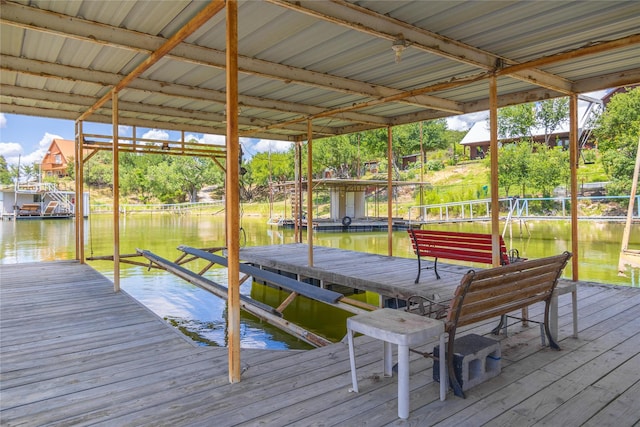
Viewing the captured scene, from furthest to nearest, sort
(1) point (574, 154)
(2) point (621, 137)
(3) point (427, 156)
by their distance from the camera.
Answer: (3) point (427, 156) → (2) point (621, 137) → (1) point (574, 154)

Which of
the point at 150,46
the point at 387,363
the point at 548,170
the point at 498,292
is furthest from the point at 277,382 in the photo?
the point at 548,170

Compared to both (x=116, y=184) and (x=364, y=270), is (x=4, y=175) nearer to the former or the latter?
(x=116, y=184)

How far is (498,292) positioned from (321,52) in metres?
2.85

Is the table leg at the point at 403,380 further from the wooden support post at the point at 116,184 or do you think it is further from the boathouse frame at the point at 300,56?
the wooden support post at the point at 116,184

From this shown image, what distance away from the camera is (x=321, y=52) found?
13.8 ft

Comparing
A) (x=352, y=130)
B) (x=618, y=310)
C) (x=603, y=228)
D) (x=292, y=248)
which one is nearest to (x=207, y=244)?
(x=292, y=248)

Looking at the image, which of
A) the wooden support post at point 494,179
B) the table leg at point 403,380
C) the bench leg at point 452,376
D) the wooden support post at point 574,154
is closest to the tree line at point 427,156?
the wooden support post at point 494,179

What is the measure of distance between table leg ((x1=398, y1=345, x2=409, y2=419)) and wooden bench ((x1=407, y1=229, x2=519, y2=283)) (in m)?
3.11

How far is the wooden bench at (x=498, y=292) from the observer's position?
2.42 m

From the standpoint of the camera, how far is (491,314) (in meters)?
2.73

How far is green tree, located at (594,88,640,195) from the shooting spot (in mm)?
18859

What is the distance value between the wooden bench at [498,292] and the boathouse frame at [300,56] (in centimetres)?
138

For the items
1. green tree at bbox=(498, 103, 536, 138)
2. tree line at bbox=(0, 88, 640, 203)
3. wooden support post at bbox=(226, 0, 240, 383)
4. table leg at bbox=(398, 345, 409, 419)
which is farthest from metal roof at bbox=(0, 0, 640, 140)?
green tree at bbox=(498, 103, 536, 138)

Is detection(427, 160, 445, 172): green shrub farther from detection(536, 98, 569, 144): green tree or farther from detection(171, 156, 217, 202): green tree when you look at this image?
detection(171, 156, 217, 202): green tree
